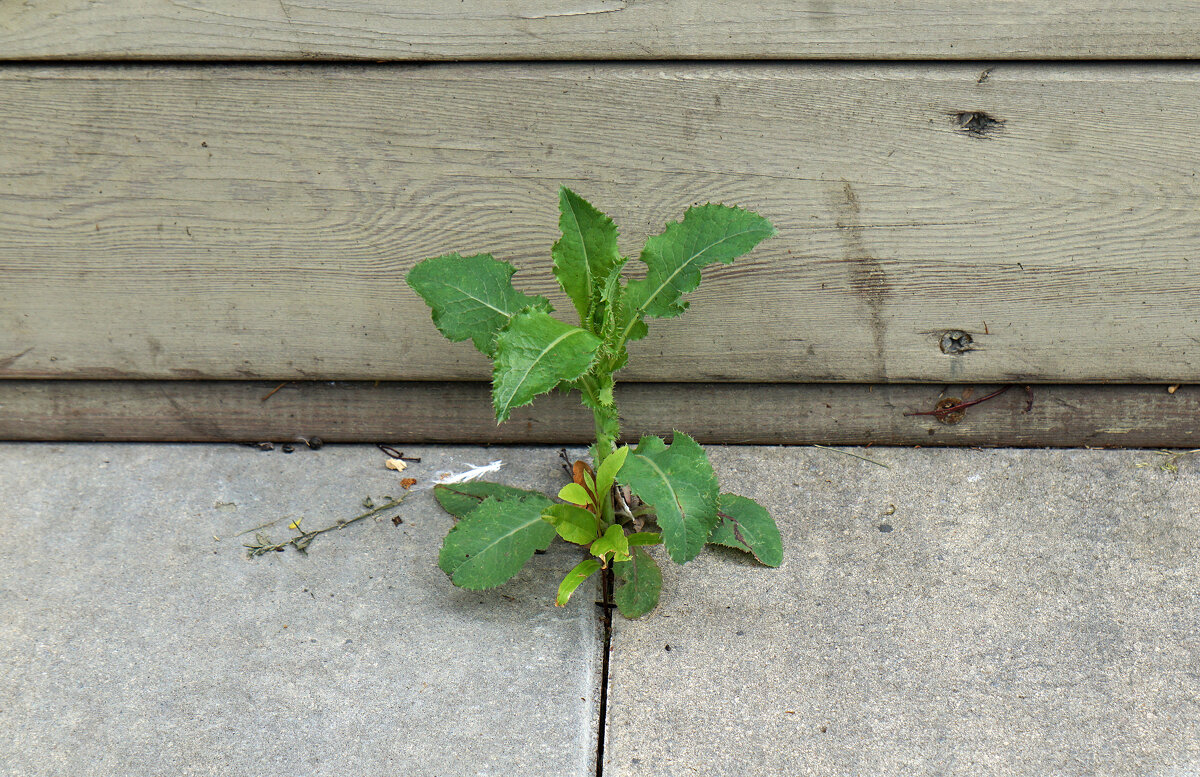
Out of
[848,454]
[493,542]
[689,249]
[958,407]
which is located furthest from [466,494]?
[958,407]

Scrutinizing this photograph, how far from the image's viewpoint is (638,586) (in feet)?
5.67

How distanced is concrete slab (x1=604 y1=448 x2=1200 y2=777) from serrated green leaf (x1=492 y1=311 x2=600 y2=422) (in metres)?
0.56

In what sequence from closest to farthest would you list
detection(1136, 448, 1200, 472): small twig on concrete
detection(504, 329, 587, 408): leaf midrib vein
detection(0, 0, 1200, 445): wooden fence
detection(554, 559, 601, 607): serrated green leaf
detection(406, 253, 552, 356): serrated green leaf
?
detection(504, 329, 587, 408): leaf midrib vein, detection(554, 559, 601, 607): serrated green leaf, detection(406, 253, 552, 356): serrated green leaf, detection(0, 0, 1200, 445): wooden fence, detection(1136, 448, 1200, 472): small twig on concrete

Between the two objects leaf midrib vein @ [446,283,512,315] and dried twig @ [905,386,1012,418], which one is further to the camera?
dried twig @ [905,386,1012,418]

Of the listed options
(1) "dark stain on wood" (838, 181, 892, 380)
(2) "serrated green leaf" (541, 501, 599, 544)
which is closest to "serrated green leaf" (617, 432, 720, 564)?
(2) "serrated green leaf" (541, 501, 599, 544)

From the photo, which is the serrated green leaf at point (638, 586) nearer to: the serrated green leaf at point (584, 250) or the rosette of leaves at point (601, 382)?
the rosette of leaves at point (601, 382)

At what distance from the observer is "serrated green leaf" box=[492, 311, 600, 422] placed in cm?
148

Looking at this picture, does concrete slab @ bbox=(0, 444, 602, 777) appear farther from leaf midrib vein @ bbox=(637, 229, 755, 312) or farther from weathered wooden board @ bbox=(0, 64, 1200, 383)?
leaf midrib vein @ bbox=(637, 229, 755, 312)

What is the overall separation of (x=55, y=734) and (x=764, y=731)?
4.21 ft

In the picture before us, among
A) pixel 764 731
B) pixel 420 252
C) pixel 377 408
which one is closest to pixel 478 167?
pixel 420 252

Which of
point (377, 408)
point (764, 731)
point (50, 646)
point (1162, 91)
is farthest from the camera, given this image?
point (377, 408)

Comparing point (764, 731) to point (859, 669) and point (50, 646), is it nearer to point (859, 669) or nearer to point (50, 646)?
point (859, 669)

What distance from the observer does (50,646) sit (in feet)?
5.65

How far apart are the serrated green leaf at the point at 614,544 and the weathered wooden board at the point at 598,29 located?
41.5 inches
